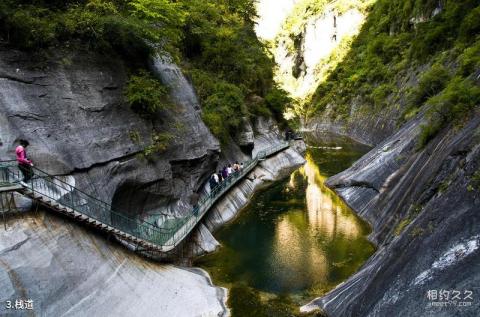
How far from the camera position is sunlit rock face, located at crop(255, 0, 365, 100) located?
95.8 m

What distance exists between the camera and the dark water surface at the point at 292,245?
18.6 meters

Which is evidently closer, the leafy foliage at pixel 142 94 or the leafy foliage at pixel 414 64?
the leafy foliage at pixel 142 94

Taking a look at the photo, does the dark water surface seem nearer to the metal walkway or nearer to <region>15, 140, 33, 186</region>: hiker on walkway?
the metal walkway

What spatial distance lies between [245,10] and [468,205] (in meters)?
48.4

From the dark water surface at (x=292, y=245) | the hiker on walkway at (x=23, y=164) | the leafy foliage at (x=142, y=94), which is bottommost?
the dark water surface at (x=292, y=245)

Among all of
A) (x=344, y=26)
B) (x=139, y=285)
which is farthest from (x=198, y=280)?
(x=344, y=26)

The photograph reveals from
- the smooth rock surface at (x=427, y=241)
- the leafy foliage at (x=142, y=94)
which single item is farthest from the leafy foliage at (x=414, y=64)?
the leafy foliage at (x=142, y=94)

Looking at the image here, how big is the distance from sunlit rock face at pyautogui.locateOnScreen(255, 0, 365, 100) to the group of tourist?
53.5 metres

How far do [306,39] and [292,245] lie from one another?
95875 mm

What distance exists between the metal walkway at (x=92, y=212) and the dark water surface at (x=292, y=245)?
8.50ft

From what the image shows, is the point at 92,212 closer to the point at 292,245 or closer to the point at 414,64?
the point at 292,245

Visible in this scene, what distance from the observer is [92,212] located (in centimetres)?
1536

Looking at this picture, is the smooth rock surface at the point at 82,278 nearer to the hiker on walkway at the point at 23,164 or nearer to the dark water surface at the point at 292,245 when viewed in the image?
the hiker on walkway at the point at 23,164

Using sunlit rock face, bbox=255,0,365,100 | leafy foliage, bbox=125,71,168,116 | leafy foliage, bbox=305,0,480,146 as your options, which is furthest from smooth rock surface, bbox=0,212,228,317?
sunlit rock face, bbox=255,0,365,100
